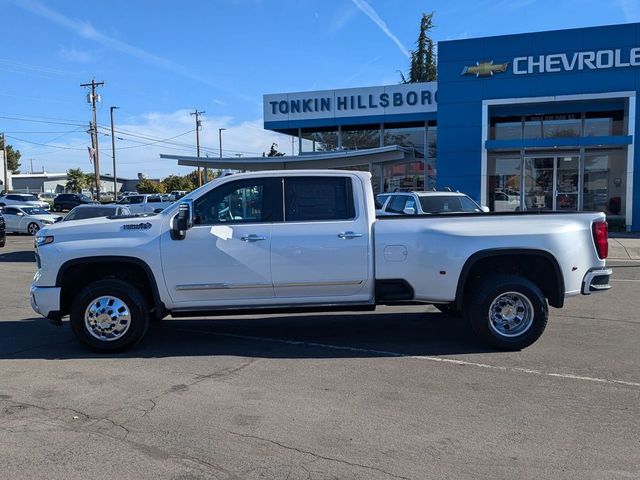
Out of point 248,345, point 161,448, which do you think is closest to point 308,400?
point 161,448

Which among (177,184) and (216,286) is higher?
(177,184)

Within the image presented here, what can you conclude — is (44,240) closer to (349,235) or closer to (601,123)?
(349,235)

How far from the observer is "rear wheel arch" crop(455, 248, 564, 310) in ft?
20.1

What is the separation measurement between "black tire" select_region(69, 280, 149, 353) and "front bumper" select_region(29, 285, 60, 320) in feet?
0.58

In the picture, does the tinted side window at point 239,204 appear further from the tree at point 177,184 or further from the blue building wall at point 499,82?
the tree at point 177,184

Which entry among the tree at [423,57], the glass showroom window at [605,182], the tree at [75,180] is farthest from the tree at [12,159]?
the glass showroom window at [605,182]

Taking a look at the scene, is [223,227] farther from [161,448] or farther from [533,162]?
[533,162]

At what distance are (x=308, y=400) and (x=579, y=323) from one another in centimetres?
457

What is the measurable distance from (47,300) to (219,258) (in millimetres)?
1936

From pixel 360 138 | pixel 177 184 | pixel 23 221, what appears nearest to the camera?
pixel 23 221

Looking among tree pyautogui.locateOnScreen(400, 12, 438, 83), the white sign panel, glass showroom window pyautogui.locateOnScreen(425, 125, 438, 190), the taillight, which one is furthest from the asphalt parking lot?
tree pyautogui.locateOnScreen(400, 12, 438, 83)

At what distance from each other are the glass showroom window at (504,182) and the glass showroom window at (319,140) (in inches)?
358

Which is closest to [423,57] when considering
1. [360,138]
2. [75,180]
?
[360,138]

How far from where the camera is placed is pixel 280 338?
694 cm
